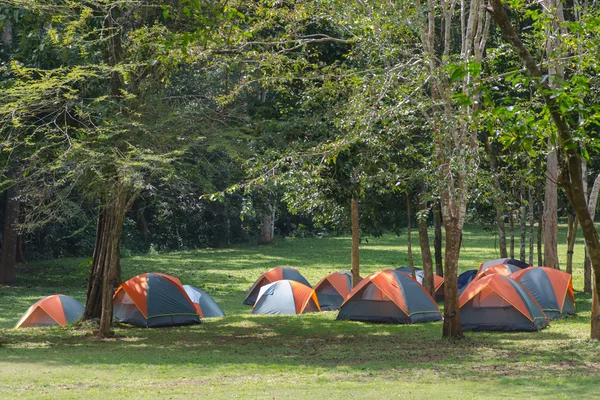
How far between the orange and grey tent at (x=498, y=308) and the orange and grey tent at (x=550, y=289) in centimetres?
146

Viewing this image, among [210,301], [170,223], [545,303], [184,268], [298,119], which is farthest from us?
[170,223]

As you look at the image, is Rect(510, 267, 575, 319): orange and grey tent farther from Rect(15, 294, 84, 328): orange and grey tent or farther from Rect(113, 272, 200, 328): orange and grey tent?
Rect(15, 294, 84, 328): orange and grey tent

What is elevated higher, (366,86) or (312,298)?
(366,86)

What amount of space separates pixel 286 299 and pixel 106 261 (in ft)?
21.0

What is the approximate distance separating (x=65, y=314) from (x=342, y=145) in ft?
30.5

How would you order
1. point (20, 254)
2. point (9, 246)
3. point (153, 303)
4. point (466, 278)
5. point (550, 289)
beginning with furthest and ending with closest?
point (20, 254), point (9, 246), point (466, 278), point (550, 289), point (153, 303)

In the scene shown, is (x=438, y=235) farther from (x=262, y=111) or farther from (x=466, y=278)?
(x=262, y=111)

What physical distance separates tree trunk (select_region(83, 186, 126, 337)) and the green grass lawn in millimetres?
540

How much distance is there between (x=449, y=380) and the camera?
34.8 feet

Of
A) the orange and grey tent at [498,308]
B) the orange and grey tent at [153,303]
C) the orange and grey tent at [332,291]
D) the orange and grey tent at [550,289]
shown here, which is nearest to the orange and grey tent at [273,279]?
the orange and grey tent at [332,291]

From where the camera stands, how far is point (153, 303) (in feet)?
58.9

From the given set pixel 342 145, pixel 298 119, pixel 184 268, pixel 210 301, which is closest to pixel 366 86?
pixel 342 145

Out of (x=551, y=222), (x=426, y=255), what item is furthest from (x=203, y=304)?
(x=551, y=222)

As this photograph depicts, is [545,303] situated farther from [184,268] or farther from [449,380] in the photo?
[184,268]
